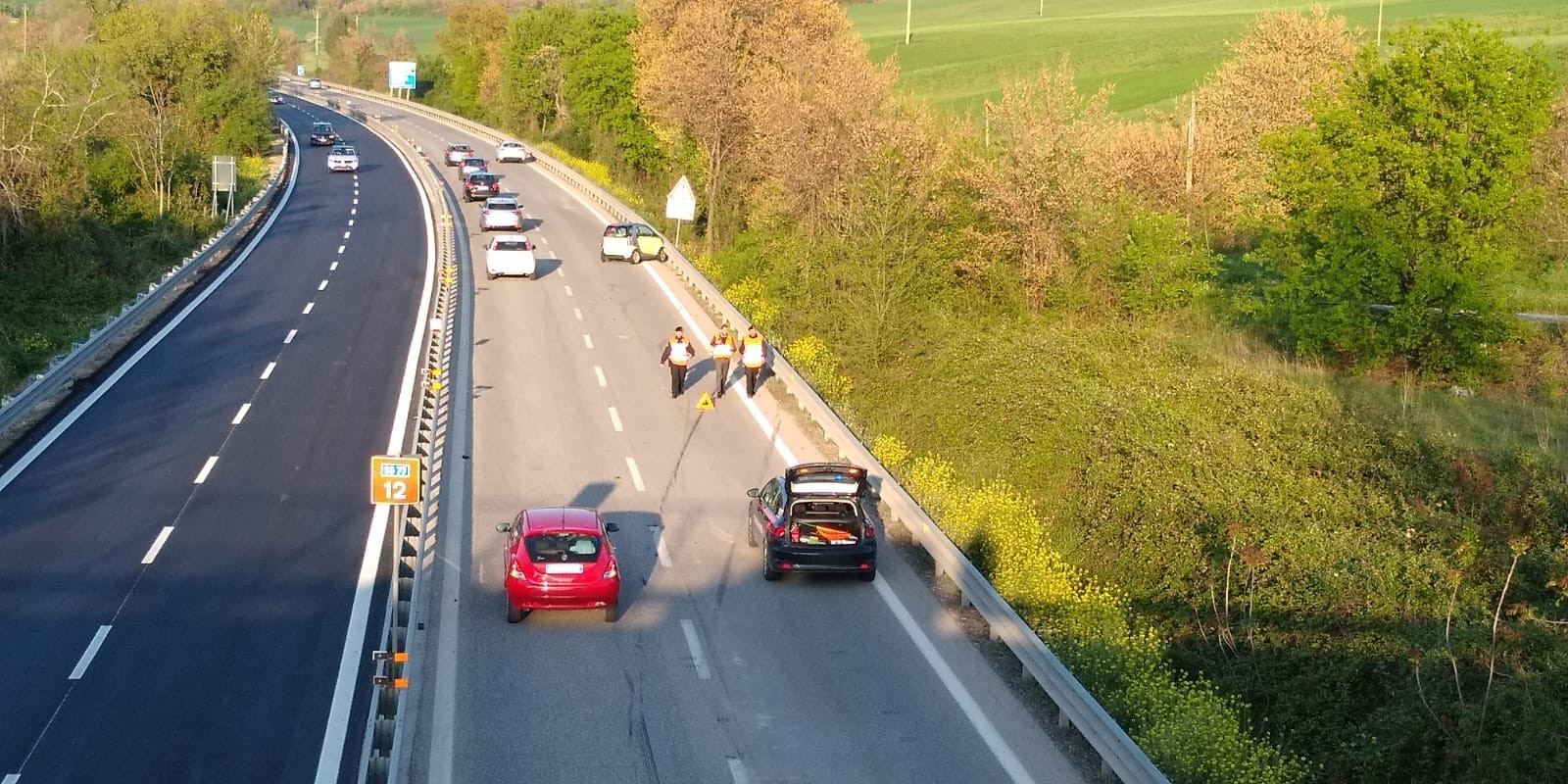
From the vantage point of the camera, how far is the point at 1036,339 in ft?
93.0

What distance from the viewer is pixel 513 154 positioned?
8000cm

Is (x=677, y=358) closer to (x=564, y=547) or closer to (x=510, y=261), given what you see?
(x=564, y=547)

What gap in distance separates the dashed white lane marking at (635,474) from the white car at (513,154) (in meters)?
58.3

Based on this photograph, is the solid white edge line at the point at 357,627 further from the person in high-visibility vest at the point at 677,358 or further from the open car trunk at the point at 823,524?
the open car trunk at the point at 823,524

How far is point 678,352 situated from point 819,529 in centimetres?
1090

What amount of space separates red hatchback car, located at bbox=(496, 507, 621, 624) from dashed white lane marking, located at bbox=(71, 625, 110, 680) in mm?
4476

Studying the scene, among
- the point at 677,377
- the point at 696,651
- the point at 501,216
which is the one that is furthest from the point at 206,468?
the point at 501,216

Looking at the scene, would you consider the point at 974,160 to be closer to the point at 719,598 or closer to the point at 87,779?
the point at 719,598

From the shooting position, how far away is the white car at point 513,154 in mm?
80062

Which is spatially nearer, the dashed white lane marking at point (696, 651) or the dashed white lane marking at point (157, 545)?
the dashed white lane marking at point (696, 651)

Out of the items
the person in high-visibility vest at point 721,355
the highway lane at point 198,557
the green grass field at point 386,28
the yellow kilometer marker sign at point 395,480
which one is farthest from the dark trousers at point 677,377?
the green grass field at point 386,28

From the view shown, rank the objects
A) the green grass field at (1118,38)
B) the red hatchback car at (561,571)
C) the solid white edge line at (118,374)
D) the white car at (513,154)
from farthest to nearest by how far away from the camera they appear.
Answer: the white car at (513,154) → the green grass field at (1118,38) → the solid white edge line at (118,374) → the red hatchback car at (561,571)

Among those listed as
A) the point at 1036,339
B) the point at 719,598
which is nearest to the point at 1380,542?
the point at 719,598

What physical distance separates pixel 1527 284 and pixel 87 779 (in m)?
32.2
